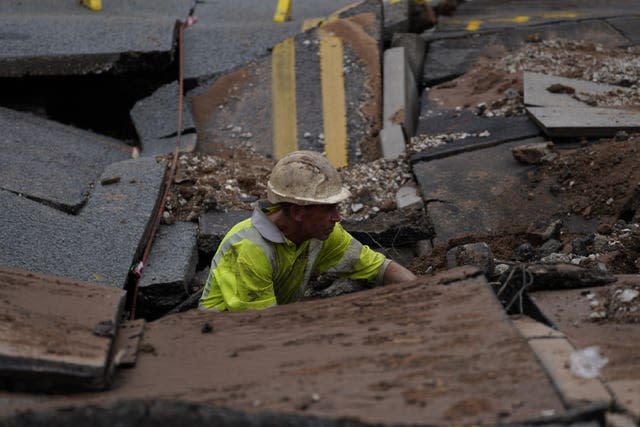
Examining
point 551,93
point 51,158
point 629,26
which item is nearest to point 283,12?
point 551,93

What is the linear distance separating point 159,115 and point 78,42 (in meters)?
1.01

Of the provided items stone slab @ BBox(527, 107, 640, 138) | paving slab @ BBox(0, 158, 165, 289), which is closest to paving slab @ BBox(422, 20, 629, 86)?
stone slab @ BBox(527, 107, 640, 138)

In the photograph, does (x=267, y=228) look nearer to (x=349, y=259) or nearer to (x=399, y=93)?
(x=349, y=259)

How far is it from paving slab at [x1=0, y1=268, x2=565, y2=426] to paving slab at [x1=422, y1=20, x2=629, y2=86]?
588cm

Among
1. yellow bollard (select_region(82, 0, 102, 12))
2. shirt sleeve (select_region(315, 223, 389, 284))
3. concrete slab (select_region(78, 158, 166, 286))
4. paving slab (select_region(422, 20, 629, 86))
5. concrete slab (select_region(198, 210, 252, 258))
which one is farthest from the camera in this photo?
yellow bollard (select_region(82, 0, 102, 12))

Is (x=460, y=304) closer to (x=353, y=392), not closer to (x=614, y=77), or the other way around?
(x=353, y=392)

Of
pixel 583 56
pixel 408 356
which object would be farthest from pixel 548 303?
pixel 583 56

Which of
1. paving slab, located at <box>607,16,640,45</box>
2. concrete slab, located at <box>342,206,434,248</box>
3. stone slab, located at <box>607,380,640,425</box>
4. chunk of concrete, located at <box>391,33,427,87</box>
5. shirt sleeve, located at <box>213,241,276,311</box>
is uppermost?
stone slab, located at <box>607,380,640,425</box>

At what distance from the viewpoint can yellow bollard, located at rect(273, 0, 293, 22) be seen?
9.88 metres

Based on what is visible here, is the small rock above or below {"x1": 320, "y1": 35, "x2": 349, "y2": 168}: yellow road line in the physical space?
above

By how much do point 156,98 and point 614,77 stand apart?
13.3 ft

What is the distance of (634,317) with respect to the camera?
11.4 ft

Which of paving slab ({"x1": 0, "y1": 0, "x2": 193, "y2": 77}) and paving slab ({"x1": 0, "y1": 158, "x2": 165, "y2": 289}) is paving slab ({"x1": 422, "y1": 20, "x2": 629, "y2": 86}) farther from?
paving slab ({"x1": 0, "y1": 158, "x2": 165, "y2": 289})

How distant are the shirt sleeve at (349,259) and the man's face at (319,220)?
35 centimetres
